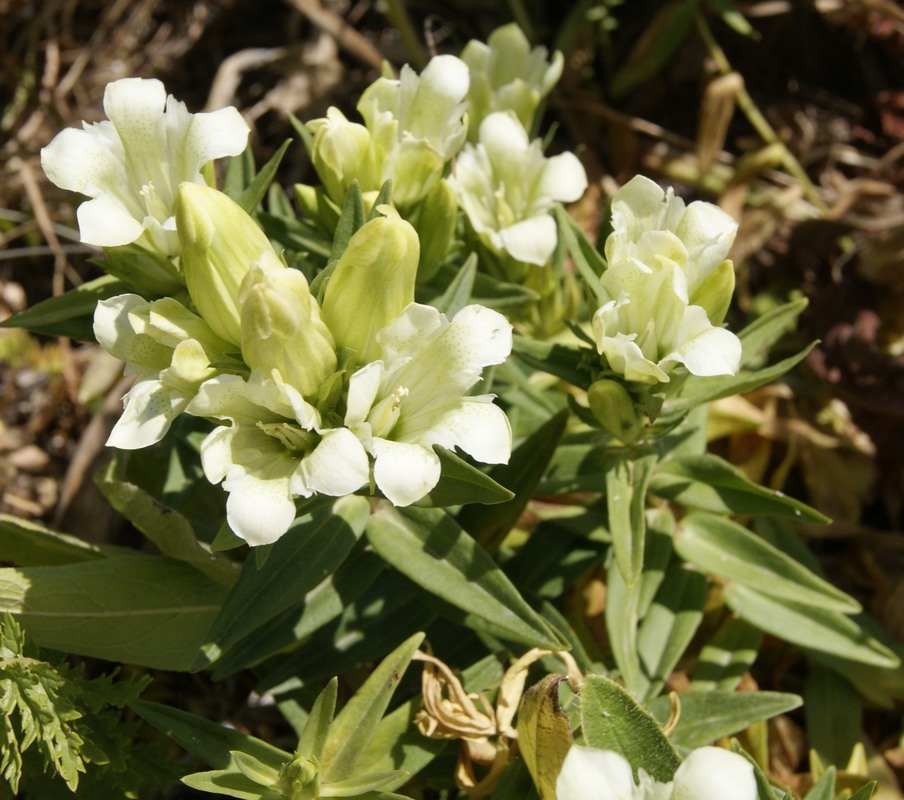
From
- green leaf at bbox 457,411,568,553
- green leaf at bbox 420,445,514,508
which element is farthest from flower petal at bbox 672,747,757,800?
green leaf at bbox 457,411,568,553

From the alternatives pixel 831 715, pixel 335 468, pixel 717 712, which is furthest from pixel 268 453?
pixel 831 715

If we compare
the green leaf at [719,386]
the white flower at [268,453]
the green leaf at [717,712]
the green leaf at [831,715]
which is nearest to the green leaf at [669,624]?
the green leaf at [717,712]

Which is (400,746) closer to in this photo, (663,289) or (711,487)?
(711,487)

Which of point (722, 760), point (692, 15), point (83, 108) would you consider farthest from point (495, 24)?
point (722, 760)

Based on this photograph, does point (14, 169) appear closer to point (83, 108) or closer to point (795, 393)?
point (83, 108)

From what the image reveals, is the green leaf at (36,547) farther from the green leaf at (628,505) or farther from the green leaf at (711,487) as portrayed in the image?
the green leaf at (711,487)
